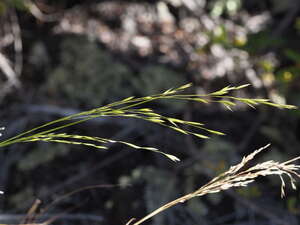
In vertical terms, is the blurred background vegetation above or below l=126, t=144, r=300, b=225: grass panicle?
below

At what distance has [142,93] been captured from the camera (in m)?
3.42

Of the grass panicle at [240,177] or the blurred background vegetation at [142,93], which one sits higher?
the grass panicle at [240,177]

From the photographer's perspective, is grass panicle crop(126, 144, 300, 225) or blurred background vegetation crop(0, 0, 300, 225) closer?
grass panicle crop(126, 144, 300, 225)

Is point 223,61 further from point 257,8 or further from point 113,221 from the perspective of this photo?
point 113,221

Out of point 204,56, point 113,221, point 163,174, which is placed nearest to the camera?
point 113,221

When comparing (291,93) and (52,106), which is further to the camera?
(52,106)

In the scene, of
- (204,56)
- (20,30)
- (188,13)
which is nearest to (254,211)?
(204,56)

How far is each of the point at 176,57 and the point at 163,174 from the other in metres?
1.31

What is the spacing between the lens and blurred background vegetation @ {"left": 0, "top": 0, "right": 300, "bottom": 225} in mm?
2777

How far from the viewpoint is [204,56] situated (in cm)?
377

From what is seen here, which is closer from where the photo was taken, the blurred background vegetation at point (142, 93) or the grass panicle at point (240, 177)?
the grass panicle at point (240, 177)

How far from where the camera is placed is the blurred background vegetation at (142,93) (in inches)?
109

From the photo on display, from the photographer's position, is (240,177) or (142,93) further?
(142,93)

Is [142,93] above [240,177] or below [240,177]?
below
